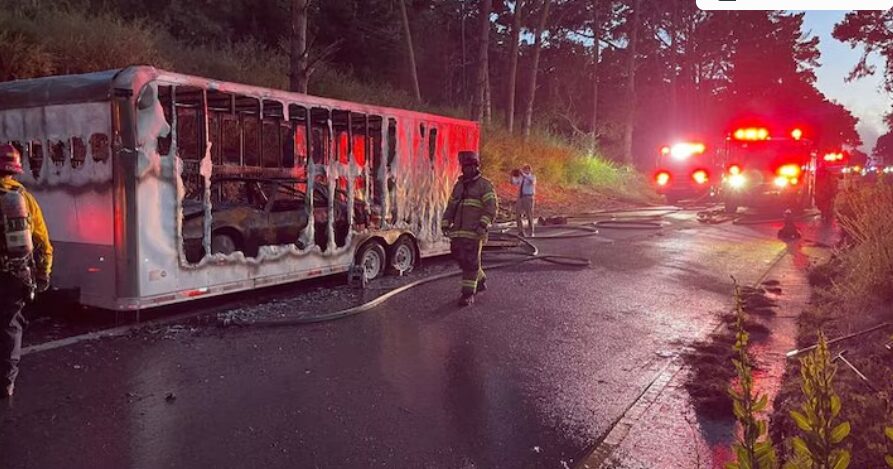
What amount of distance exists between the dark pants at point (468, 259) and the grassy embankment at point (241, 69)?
8614mm

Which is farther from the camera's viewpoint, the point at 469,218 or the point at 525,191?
the point at 525,191

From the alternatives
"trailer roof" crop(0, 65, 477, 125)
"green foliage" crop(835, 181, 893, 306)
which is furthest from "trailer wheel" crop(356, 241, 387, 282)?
"green foliage" crop(835, 181, 893, 306)

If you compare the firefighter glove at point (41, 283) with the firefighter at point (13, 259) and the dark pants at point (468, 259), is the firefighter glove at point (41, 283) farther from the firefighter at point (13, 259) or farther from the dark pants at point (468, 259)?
the dark pants at point (468, 259)

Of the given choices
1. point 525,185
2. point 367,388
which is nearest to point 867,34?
point 525,185

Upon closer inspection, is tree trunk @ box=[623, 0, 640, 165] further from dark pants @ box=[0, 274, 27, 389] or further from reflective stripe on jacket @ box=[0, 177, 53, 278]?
dark pants @ box=[0, 274, 27, 389]

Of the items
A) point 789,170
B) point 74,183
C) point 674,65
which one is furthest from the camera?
point 674,65

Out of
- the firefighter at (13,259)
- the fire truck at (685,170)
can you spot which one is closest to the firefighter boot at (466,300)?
the firefighter at (13,259)

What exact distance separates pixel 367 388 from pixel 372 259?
4.48 m

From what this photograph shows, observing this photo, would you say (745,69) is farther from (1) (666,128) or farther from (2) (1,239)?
(2) (1,239)

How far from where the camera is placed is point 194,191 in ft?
30.2

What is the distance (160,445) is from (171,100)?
147 inches

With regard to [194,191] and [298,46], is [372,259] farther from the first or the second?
[298,46]

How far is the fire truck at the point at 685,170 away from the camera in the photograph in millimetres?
27625

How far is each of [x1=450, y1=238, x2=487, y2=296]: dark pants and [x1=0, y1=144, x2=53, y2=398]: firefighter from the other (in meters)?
4.43
